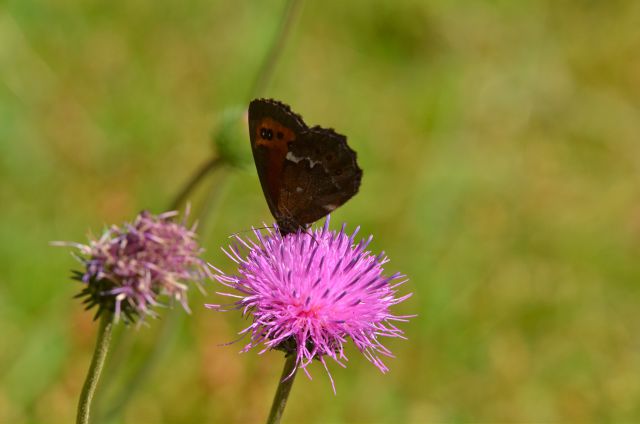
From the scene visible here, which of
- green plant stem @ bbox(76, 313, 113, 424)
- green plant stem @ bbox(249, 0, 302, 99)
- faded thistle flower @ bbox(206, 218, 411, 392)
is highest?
green plant stem @ bbox(249, 0, 302, 99)

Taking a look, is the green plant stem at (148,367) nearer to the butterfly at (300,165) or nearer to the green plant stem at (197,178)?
the green plant stem at (197,178)

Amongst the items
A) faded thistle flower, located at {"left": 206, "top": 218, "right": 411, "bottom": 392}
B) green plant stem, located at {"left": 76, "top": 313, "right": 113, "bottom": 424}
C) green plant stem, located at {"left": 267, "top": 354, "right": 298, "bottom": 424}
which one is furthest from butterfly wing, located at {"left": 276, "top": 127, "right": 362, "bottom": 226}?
green plant stem, located at {"left": 76, "top": 313, "right": 113, "bottom": 424}

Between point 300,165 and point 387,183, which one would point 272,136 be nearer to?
point 300,165

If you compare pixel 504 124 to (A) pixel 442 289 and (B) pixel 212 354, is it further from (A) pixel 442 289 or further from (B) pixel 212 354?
(B) pixel 212 354

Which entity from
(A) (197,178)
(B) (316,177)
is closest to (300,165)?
(B) (316,177)

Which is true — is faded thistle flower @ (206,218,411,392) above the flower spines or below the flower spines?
above

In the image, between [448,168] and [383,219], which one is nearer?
[383,219]

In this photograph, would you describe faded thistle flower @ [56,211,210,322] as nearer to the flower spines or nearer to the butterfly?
the flower spines

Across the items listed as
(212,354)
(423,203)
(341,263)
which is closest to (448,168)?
(423,203)
